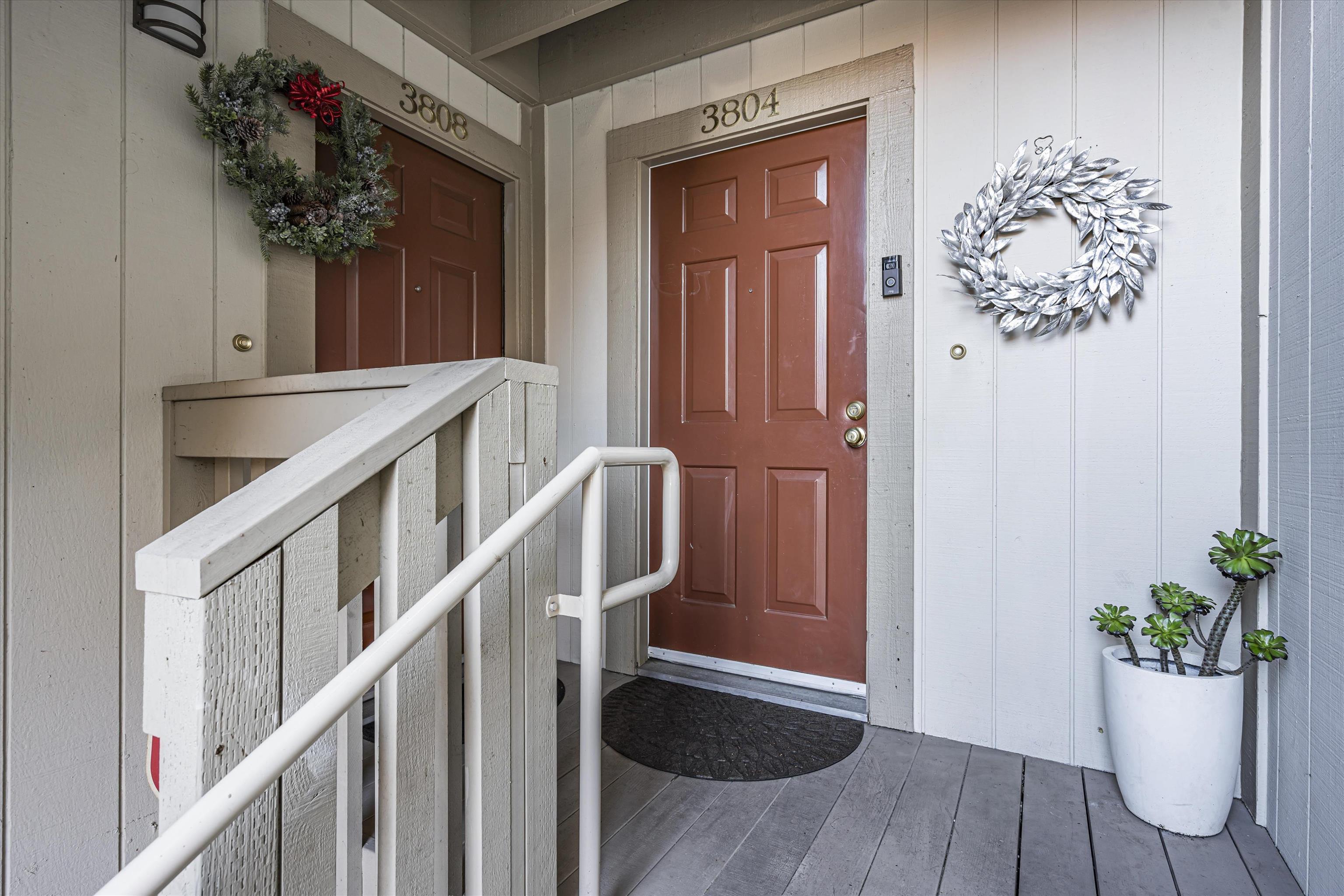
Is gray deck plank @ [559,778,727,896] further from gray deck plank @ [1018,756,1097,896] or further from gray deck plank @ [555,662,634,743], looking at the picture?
gray deck plank @ [1018,756,1097,896]

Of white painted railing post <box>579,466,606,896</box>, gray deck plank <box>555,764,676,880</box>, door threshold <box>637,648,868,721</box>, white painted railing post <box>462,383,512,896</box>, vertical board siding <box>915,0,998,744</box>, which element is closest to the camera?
white painted railing post <box>462,383,512,896</box>

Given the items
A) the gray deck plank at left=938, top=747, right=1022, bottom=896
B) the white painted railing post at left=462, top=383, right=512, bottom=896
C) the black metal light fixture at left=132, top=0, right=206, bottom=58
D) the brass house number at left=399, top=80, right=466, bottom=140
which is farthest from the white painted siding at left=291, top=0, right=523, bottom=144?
the gray deck plank at left=938, top=747, right=1022, bottom=896

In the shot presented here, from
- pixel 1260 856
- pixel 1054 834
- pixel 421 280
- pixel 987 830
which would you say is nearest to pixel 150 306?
pixel 421 280

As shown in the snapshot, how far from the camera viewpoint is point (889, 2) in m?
1.98

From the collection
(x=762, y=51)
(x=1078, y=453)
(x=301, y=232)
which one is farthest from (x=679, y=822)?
(x=762, y=51)

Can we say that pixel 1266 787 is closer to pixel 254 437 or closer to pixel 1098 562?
pixel 1098 562

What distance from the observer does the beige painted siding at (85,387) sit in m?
1.28

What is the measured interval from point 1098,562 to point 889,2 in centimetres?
169

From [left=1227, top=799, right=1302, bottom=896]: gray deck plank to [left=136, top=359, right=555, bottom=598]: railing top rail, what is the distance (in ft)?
5.48

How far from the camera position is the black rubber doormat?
176 centimetres

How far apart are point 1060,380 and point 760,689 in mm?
1301

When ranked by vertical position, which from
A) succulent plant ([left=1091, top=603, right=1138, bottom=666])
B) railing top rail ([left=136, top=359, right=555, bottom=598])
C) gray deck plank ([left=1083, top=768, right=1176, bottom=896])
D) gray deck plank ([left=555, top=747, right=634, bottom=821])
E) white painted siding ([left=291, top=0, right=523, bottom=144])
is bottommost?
gray deck plank ([left=555, top=747, right=634, bottom=821])

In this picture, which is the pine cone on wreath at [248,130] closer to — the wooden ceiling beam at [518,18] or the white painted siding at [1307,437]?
the wooden ceiling beam at [518,18]

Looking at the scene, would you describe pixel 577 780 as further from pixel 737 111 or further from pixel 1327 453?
pixel 737 111
